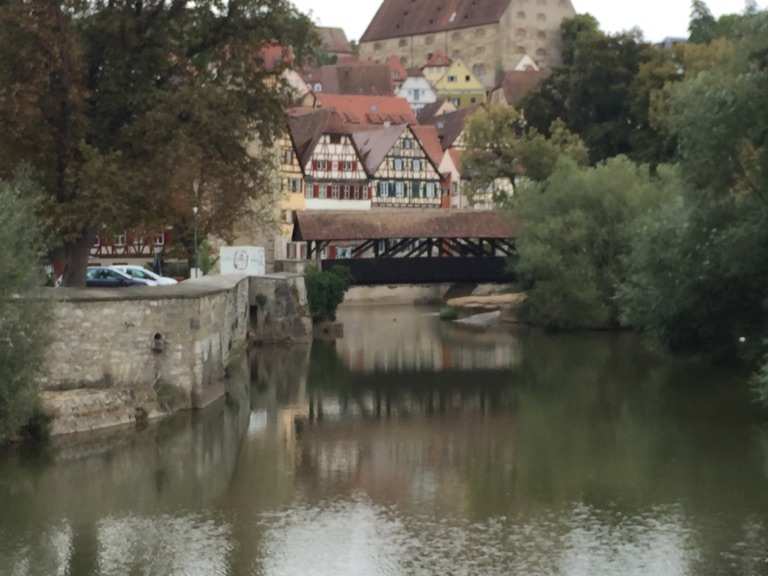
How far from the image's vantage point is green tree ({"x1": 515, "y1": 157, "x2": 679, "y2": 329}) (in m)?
38.0

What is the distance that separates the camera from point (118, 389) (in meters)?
20.6

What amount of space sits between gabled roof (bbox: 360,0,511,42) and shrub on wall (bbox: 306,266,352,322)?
64060mm

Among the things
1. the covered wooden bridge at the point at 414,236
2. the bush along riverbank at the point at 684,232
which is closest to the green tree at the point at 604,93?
the covered wooden bridge at the point at 414,236

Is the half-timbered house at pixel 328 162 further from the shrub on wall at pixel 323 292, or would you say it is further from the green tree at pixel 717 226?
the green tree at pixel 717 226

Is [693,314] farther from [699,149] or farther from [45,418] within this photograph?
[45,418]

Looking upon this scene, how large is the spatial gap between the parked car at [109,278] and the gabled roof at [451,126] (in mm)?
38699

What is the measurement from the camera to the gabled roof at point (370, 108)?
76625 mm

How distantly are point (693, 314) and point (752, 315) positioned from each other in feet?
3.12

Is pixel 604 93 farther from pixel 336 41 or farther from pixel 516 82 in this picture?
pixel 336 41

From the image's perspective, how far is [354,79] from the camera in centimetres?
9094

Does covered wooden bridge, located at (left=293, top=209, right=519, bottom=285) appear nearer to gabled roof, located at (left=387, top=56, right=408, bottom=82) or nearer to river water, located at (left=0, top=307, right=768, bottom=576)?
river water, located at (left=0, top=307, right=768, bottom=576)

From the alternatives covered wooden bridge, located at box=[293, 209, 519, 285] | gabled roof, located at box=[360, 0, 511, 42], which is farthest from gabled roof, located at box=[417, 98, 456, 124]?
covered wooden bridge, located at box=[293, 209, 519, 285]

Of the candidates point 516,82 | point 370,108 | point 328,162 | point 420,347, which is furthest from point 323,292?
point 516,82

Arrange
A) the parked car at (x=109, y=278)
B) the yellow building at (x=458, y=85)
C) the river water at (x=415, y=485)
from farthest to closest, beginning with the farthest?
1. the yellow building at (x=458, y=85)
2. the parked car at (x=109, y=278)
3. the river water at (x=415, y=485)
